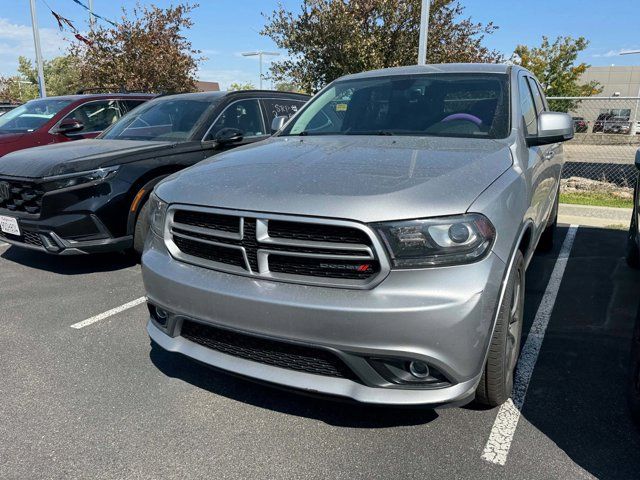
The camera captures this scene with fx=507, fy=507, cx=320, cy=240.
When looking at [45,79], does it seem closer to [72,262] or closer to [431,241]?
[72,262]

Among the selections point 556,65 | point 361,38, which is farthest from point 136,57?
point 556,65

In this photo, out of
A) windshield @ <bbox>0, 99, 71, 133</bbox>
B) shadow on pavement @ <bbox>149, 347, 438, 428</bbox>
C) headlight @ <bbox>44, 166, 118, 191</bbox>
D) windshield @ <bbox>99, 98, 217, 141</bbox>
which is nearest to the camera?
shadow on pavement @ <bbox>149, 347, 438, 428</bbox>

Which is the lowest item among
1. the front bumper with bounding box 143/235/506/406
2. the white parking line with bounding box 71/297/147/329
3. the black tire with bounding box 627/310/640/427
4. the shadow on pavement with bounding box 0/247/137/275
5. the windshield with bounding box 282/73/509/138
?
the shadow on pavement with bounding box 0/247/137/275

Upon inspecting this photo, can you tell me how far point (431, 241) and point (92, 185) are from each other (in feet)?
11.9

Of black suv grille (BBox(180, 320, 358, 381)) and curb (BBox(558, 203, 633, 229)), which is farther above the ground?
black suv grille (BBox(180, 320, 358, 381))

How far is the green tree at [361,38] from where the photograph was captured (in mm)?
12195

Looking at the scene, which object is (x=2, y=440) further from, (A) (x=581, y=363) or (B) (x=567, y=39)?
(B) (x=567, y=39)

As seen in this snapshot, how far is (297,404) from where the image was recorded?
276 centimetres

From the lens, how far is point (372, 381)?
2.12m

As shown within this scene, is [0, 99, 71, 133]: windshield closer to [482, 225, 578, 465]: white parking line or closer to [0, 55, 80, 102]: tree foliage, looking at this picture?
[482, 225, 578, 465]: white parking line

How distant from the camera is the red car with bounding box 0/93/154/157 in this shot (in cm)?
726

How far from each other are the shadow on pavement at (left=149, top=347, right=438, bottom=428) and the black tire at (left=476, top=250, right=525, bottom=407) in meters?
0.33

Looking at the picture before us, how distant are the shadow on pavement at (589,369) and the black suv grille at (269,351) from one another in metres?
1.17

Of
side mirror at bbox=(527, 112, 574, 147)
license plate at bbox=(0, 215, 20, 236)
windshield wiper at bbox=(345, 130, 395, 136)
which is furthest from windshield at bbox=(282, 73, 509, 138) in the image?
license plate at bbox=(0, 215, 20, 236)
